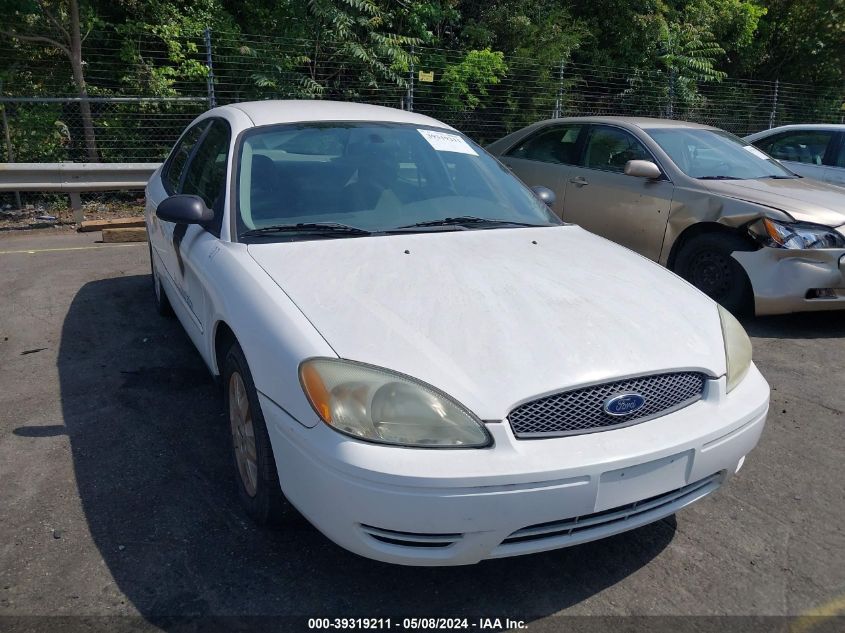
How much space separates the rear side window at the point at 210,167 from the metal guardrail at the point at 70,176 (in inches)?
226

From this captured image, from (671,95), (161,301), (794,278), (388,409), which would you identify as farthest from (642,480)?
(671,95)

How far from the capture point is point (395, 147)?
12.5 ft

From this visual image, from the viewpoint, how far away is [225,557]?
8.51 ft

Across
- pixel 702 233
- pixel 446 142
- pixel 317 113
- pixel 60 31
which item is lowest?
pixel 702 233

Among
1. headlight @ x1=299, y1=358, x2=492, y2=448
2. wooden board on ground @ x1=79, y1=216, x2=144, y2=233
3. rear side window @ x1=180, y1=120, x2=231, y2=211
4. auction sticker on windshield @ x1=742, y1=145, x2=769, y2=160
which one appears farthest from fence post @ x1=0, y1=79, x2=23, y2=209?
headlight @ x1=299, y1=358, x2=492, y2=448

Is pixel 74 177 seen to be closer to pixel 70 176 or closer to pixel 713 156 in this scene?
pixel 70 176

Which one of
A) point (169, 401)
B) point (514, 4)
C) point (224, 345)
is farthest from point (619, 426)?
point (514, 4)

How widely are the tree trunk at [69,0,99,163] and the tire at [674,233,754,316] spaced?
821 centimetres

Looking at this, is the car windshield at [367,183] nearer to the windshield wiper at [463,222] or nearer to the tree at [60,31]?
the windshield wiper at [463,222]

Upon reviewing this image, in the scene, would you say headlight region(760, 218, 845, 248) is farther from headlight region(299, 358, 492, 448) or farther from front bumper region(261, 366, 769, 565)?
headlight region(299, 358, 492, 448)

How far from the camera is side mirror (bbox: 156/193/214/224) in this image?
3250 mm

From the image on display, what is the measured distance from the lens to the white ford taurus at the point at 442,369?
211cm

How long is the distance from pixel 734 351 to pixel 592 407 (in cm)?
81

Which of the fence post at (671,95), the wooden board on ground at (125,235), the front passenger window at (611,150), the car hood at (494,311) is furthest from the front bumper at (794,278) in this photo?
the fence post at (671,95)
